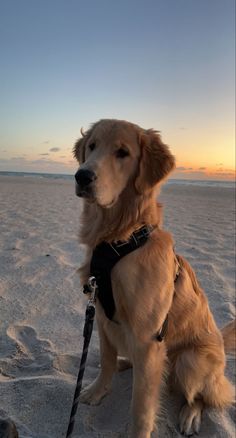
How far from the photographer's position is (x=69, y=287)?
Result: 4625mm

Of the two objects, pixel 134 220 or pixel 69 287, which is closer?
pixel 134 220

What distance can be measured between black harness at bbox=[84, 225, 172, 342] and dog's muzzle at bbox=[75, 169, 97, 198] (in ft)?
1.20

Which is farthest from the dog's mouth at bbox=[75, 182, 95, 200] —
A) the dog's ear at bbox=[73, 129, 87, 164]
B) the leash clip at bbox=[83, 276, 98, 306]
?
the dog's ear at bbox=[73, 129, 87, 164]

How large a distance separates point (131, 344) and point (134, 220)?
0.75 meters

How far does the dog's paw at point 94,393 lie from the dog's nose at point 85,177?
4.87ft

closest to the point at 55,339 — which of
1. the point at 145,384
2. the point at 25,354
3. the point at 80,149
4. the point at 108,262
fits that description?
the point at 25,354

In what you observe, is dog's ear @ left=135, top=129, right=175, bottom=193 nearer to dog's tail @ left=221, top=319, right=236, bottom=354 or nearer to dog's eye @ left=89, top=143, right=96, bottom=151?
dog's eye @ left=89, top=143, right=96, bottom=151

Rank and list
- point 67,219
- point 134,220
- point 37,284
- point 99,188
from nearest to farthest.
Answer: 1. point 99,188
2. point 134,220
3. point 37,284
4. point 67,219

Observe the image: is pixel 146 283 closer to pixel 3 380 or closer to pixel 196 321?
pixel 196 321

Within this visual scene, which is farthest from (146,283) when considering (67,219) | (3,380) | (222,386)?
(67,219)

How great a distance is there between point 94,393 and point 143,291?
3.24ft

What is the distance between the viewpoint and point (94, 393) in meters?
2.79

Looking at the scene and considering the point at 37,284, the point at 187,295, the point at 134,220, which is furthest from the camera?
the point at 37,284

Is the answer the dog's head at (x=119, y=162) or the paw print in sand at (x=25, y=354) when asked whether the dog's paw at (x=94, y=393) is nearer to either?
the paw print in sand at (x=25, y=354)
